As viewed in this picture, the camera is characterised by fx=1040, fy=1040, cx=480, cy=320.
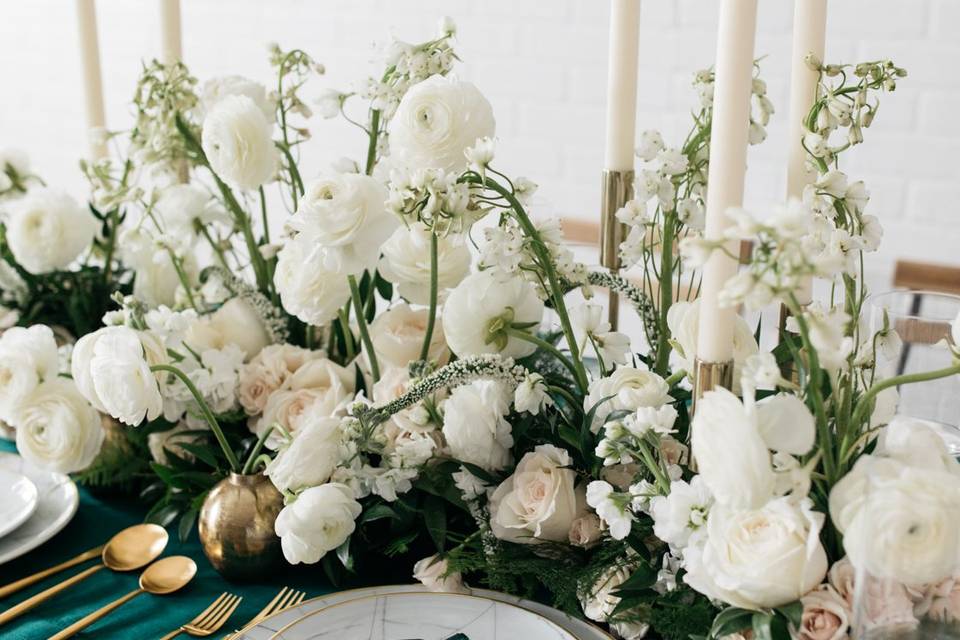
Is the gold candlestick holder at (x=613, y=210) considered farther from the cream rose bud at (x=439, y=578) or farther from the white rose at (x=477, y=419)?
the cream rose bud at (x=439, y=578)

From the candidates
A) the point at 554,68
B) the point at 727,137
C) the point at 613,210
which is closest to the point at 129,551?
the point at 613,210

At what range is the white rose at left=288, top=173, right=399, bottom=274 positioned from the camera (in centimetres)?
71

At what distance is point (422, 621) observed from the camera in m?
0.73

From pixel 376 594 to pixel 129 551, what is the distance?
0.25 meters

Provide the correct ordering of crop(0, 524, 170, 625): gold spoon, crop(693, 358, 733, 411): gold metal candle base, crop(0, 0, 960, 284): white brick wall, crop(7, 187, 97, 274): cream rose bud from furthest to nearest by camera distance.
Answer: crop(0, 0, 960, 284): white brick wall < crop(7, 187, 97, 274): cream rose bud < crop(0, 524, 170, 625): gold spoon < crop(693, 358, 733, 411): gold metal candle base

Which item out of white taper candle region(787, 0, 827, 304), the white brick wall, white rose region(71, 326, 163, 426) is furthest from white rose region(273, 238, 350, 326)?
the white brick wall

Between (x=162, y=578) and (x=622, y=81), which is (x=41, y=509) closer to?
(x=162, y=578)

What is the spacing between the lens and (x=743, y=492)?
547 millimetres

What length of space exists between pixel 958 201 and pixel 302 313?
1792 millimetres

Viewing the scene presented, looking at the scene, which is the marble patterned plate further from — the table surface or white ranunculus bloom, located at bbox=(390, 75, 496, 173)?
white ranunculus bloom, located at bbox=(390, 75, 496, 173)

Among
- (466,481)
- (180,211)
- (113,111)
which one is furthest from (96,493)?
(113,111)

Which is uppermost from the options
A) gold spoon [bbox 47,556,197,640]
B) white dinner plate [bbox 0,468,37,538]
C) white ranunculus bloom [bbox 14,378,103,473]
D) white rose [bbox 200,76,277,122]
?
white rose [bbox 200,76,277,122]

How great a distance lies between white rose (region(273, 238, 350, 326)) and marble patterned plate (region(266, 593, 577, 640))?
0.76ft

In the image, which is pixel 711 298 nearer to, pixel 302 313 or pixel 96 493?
pixel 302 313
